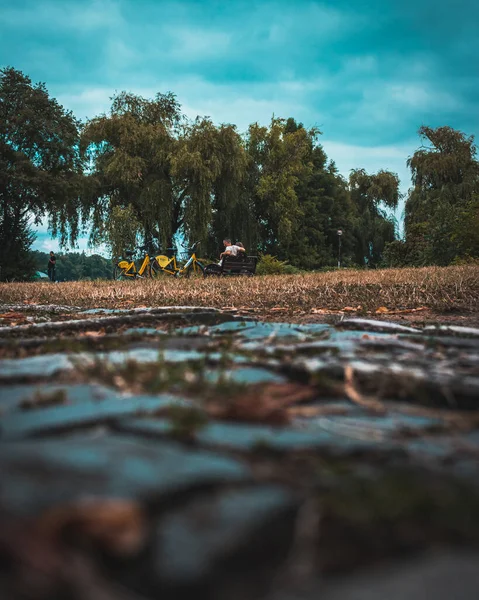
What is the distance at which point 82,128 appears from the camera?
28031 mm

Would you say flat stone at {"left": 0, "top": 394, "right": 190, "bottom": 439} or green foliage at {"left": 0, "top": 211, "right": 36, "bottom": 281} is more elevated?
green foliage at {"left": 0, "top": 211, "right": 36, "bottom": 281}

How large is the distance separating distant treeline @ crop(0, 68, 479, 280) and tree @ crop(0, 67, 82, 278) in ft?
0.15

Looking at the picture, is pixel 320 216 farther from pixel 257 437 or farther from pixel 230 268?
pixel 257 437

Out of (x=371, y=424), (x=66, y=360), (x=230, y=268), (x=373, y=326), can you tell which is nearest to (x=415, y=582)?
(x=371, y=424)

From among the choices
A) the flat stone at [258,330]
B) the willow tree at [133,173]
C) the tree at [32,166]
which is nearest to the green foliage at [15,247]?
the tree at [32,166]

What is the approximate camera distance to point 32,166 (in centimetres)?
2578

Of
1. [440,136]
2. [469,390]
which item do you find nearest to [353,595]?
[469,390]

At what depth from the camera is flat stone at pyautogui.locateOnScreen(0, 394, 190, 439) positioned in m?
1.11

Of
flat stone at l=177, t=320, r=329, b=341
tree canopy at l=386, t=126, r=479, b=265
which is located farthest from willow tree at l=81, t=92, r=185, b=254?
flat stone at l=177, t=320, r=329, b=341

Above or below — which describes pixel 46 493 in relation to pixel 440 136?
below

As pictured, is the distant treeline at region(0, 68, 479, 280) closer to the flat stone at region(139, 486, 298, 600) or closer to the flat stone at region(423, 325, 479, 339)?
the flat stone at region(423, 325, 479, 339)

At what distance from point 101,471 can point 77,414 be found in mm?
386

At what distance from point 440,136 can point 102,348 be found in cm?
3579

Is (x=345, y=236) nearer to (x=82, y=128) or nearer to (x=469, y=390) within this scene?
(x=82, y=128)
